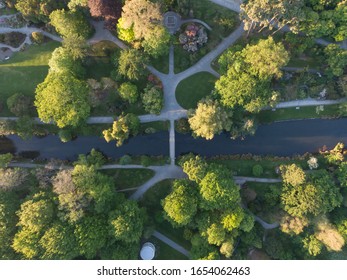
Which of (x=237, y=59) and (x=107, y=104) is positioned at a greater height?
(x=237, y=59)

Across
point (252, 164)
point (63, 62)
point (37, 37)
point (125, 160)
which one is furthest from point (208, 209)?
point (37, 37)

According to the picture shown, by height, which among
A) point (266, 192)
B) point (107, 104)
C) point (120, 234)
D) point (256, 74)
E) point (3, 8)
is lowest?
point (120, 234)

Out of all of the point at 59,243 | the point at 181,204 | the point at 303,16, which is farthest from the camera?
the point at 303,16

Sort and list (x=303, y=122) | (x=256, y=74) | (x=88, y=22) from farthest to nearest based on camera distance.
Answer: (x=303, y=122)
(x=88, y=22)
(x=256, y=74)

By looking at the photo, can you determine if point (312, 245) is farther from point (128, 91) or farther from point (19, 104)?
point (19, 104)

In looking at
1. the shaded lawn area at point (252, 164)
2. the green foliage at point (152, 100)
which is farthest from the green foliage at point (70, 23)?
the shaded lawn area at point (252, 164)

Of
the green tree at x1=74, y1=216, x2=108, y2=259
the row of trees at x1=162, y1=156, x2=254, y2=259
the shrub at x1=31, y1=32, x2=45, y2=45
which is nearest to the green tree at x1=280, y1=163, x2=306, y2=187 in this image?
the row of trees at x1=162, y1=156, x2=254, y2=259
